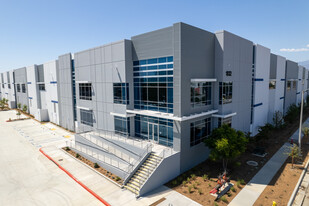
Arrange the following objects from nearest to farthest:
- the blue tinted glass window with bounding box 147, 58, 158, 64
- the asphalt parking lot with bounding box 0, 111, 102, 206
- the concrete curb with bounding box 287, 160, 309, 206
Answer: the concrete curb with bounding box 287, 160, 309, 206, the asphalt parking lot with bounding box 0, 111, 102, 206, the blue tinted glass window with bounding box 147, 58, 158, 64

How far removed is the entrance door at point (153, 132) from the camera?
63.7ft

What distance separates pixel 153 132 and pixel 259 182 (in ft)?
34.5

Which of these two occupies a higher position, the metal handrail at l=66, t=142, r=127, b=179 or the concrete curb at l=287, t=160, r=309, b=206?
the metal handrail at l=66, t=142, r=127, b=179

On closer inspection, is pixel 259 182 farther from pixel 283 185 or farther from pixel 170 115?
pixel 170 115

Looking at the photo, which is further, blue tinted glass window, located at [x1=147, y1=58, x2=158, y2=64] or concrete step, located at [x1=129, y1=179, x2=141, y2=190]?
blue tinted glass window, located at [x1=147, y1=58, x2=158, y2=64]

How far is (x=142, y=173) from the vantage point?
609 inches

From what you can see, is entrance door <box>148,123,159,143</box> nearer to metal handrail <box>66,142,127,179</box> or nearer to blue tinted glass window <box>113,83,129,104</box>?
blue tinted glass window <box>113,83,129,104</box>

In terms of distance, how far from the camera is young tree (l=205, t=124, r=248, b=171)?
15766 millimetres

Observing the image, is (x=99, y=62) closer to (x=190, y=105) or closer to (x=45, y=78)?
(x=190, y=105)

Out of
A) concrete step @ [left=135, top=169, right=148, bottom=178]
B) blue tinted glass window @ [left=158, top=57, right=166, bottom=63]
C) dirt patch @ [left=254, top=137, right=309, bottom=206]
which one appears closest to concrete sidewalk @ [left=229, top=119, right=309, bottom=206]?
dirt patch @ [left=254, top=137, right=309, bottom=206]

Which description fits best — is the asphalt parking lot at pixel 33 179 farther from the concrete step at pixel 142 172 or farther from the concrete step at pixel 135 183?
the concrete step at pixel 142 172

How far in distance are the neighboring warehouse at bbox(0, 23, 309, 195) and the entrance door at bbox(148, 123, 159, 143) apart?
0.36 feet

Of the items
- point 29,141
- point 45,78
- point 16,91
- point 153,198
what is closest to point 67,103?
point 29,141

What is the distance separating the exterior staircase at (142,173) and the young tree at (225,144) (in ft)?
16.5
